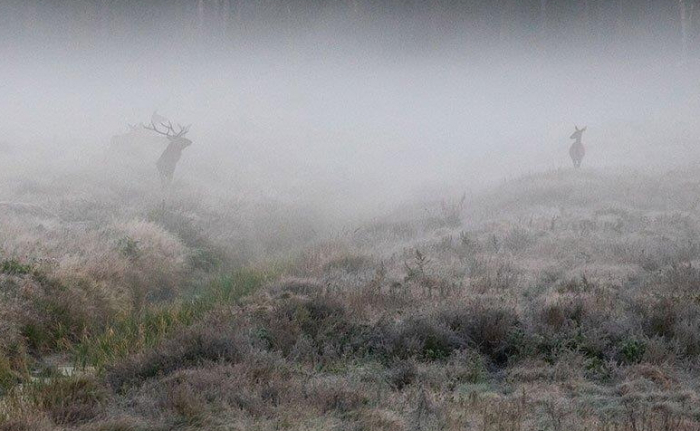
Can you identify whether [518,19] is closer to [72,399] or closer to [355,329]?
[355,329]

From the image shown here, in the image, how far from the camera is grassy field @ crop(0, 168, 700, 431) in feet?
14.7

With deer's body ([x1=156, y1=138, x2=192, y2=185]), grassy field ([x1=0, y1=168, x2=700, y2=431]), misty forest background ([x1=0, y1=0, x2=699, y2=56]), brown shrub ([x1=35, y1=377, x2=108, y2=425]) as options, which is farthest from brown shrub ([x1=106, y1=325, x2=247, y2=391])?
misty forest background ([x1=0, y1=0, x2=699, y2=56])

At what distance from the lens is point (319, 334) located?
634cm

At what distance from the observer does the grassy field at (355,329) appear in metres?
4.49

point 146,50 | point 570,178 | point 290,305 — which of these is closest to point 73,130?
point 146,50

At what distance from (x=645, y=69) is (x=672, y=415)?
2531 inches

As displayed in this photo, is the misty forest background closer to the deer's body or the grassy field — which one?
the deer's body

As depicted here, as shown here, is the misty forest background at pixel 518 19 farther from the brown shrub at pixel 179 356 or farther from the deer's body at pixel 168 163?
the brown shrub at pixel 179 356

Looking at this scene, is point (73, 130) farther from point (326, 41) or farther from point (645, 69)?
point (645, 69)

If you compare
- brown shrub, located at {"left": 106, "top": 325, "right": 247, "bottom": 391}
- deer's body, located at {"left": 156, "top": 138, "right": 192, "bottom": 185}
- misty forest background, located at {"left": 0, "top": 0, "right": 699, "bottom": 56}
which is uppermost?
misty forest background, located at {"left": 0, "top": 0, "right": 699, "bottom": 56}

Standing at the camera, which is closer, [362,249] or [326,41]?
[362,249]

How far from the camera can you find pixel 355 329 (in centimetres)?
659

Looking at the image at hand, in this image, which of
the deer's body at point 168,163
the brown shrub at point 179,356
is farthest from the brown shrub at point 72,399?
the deer's body at point 168,163

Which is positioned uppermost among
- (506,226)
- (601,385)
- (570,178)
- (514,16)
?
(514,16)
